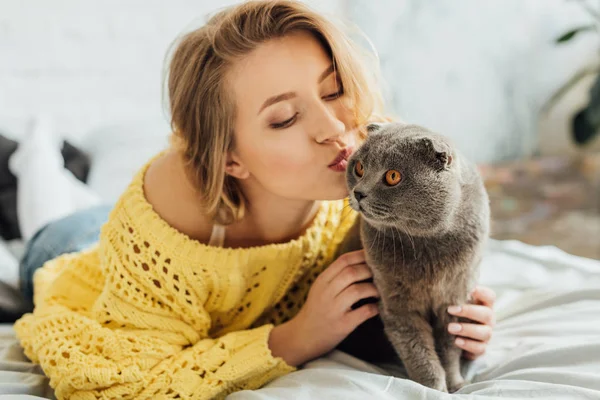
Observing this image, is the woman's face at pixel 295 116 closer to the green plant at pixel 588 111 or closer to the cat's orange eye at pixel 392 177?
the cat's orange eye at pixel 392 177

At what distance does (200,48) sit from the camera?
105 cm

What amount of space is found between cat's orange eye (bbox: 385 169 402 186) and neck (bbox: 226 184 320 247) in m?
0.38

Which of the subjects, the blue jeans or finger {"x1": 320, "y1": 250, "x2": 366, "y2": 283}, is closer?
finger {"x1": 320, "y1": 250, "x2": 366, "y2": 283}

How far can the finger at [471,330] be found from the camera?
941 mm

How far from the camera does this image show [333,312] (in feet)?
3.27

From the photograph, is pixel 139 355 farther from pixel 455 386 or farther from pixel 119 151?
pixel 119 151

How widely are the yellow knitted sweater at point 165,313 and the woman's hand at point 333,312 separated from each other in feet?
0.16

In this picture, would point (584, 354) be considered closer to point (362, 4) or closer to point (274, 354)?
point (274, 354)

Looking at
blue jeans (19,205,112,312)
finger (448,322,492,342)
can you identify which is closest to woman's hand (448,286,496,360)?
finger (448,322,492,342)

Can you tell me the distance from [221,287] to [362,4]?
8.07 ft

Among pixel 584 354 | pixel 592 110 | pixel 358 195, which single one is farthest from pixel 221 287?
pixel 592 110

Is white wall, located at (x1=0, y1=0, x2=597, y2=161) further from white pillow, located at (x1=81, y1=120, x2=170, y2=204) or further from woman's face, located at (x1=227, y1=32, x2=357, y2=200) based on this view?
woman's face, located at (x1=227, y1=32, x2=357, y2=200)

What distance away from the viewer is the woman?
978mm

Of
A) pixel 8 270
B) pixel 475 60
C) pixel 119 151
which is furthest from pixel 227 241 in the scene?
pixel 475 60
